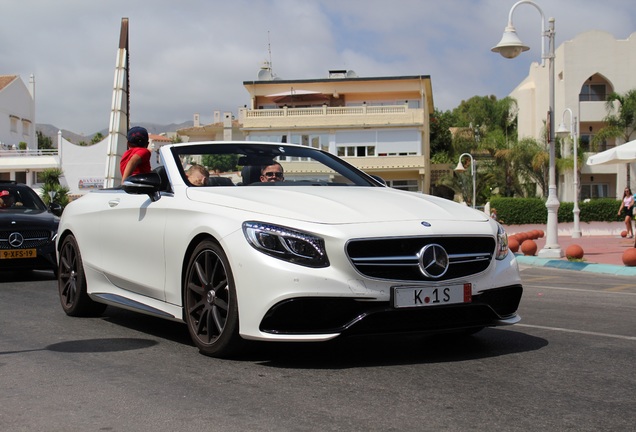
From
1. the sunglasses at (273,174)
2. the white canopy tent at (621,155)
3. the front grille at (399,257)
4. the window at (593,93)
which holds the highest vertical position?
the window at (593,93)

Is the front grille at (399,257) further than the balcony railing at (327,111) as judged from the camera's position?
No

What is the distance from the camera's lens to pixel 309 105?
217 feet

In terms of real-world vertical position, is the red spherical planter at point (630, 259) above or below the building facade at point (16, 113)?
below

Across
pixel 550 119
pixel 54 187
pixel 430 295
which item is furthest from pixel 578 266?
pixel 54 187

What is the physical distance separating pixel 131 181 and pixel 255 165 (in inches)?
37.8

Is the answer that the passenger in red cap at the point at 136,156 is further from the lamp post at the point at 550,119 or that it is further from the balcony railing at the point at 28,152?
the balcony railing at the point at 28,152

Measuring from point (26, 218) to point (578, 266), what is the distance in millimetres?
10286

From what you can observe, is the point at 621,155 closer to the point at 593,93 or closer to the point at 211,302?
the point at 211,302

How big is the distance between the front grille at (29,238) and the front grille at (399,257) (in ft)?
25.9

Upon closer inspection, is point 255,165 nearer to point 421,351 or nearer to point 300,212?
point 300,212

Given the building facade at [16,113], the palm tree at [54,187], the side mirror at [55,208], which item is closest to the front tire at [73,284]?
the side mirror at [55,208]

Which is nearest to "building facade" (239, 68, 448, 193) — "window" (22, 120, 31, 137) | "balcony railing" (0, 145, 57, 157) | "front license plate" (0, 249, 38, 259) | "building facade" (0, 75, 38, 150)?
"balcony railing" (0, 145, 57, 157)

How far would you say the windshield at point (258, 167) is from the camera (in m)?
6.34

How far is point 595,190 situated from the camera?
5519cm
